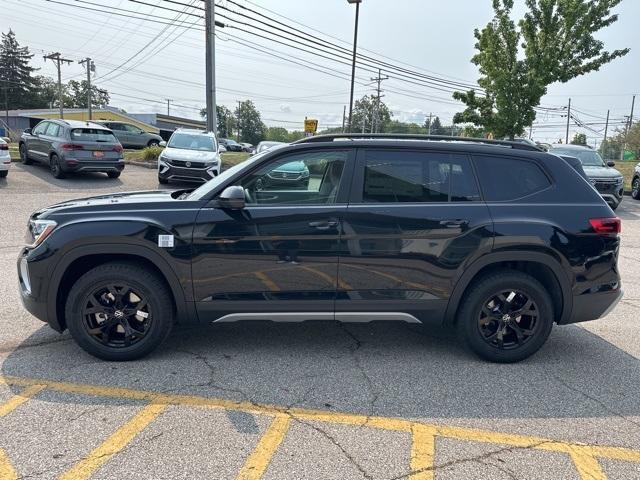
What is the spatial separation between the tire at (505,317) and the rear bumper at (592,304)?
21 cm

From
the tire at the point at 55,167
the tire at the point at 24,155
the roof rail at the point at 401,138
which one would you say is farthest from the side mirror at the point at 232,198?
Answer: the tire at the point at 24,155

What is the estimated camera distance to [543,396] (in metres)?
3.58

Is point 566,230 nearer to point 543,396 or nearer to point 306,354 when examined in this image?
point 543,396

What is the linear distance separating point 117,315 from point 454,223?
107 inches

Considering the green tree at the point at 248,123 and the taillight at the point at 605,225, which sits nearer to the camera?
the taillight at the point at 605,225

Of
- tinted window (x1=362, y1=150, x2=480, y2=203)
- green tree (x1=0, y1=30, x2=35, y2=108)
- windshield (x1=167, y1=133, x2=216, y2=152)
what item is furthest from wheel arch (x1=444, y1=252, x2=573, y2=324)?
Result: green tree (x1=0, y1=30, x2=35, y2=108)

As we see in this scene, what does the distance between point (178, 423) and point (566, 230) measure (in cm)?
322

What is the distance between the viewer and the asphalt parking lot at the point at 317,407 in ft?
8.98

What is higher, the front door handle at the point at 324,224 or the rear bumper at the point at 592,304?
the front door handle at the point at 324,224

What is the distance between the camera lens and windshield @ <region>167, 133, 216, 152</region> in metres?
15.1

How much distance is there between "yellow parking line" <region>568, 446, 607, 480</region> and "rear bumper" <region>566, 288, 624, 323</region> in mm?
1393

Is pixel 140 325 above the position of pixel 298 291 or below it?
below

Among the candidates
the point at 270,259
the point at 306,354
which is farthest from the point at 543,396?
the point at 270,259

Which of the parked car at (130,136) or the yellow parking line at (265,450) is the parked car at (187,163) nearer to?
the yellow parking line at (265,450)
